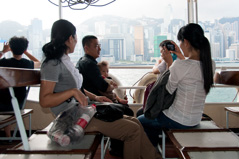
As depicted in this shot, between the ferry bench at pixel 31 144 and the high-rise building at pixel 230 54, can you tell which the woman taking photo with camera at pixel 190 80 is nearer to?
the ferry bench at pixel 31 144

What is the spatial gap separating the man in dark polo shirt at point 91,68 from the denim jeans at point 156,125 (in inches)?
23.3

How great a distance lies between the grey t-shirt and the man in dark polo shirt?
2.29 ft

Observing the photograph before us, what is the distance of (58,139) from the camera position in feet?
3.51

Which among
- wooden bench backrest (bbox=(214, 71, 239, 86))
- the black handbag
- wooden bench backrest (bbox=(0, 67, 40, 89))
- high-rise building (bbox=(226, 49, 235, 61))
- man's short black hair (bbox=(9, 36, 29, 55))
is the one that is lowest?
the black handbag

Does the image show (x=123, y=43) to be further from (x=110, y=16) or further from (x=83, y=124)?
(x=83, y=124)

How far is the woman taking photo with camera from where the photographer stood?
131cm

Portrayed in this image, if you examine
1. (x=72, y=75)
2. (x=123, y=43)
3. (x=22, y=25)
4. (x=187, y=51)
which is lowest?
(x=72, y=75)

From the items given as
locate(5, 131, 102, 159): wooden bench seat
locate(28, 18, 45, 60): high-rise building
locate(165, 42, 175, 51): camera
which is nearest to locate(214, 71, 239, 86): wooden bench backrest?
locate(165, 42, 175, 51): camera

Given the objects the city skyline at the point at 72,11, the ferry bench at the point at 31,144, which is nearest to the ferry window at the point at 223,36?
the city skyline at the point at 72,11

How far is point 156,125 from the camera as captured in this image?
1541mm

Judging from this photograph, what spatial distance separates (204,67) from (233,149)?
49 centimetres

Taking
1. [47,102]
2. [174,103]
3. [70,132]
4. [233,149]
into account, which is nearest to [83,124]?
[70,132]

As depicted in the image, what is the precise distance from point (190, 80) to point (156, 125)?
16.4 inches

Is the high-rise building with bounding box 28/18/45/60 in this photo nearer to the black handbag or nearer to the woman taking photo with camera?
the black handbag
